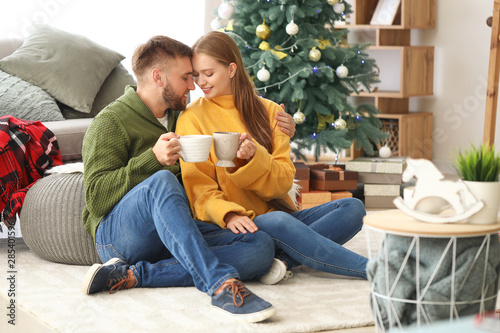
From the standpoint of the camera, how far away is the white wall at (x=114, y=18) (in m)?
4.06

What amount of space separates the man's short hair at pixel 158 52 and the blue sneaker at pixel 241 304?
2.65 ft

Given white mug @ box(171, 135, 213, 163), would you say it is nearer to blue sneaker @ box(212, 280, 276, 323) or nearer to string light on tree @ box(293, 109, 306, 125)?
blue sneaker @ box(212, 280, 276, 323)

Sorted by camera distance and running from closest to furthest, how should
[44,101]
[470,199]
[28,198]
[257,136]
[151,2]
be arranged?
[470,199] → [257,136] → [28,198] → [44,101] → [151,2]

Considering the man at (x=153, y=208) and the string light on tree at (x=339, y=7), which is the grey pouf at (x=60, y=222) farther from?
the string light on tree at (x=339, y=7)

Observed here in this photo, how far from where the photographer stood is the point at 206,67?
2.25 metres

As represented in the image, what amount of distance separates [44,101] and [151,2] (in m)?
1.46

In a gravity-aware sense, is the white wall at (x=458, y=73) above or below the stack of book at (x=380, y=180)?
above

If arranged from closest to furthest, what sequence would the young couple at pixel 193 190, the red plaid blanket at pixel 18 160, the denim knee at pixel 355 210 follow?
the young couple at pixel 193 190
the denim knee at pixel 355 210
the red plaid blanket at pixel 18 160

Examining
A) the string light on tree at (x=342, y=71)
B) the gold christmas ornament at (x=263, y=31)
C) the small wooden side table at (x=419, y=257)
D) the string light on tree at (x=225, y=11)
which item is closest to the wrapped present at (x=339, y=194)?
the string light on tree at (x=342, y=71)

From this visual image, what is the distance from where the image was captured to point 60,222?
245 cm

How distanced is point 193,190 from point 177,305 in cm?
40

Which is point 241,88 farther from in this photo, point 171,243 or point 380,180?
point 380,180

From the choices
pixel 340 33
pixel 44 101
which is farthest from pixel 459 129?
pixel 44 101

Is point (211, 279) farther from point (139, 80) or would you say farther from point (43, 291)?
point (139, 80)
